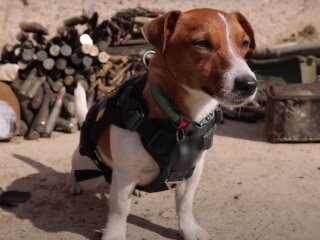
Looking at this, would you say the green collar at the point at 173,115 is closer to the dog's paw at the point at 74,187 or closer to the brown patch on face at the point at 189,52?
the brown patch on face at the point at 189,52

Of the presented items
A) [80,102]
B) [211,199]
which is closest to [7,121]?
[80,102]

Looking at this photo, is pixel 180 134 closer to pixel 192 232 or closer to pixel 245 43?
pixel 245 43

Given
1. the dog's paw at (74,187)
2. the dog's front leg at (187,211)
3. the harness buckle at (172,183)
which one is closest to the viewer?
the harness buckle at (172,183)

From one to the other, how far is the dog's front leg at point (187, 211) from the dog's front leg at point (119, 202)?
370 millimetres

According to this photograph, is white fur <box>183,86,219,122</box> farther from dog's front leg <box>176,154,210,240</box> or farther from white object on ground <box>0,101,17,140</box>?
white object on ground <box>0,101,17,140</box>

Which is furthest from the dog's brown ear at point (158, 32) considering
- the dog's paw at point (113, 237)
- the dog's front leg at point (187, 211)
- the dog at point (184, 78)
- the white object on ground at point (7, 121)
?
the white object on ground at point (7, 121)

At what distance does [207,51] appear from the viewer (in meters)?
2.73

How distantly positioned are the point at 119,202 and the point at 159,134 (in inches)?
20.1

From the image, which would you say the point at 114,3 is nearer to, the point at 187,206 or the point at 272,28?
the point at 272,28

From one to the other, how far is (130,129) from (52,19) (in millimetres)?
4329

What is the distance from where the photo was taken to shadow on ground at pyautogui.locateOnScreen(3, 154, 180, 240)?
350 cm

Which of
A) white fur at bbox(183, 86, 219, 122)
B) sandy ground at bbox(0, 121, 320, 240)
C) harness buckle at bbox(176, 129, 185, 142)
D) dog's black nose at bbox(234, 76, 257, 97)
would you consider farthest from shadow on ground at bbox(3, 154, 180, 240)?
dog's black nose at bbox(234, 76, 257, 97)

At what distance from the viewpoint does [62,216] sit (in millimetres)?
3686

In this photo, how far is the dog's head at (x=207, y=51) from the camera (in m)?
2.61
